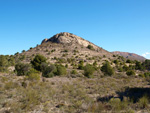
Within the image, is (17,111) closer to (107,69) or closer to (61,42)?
(107,69)

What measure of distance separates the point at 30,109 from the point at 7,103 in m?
1.57

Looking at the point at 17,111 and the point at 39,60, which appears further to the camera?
the point at 39,60

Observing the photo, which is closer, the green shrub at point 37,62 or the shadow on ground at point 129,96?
the shadow on ground at point 129,96

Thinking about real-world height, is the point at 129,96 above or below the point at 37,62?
below

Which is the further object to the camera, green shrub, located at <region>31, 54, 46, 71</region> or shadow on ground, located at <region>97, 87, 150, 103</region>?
green shrub, located at <region>31, 54, 46, 71</region>

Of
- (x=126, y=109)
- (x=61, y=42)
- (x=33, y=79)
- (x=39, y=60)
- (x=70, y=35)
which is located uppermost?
(x=70, y=35)

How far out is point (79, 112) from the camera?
5.31 metres

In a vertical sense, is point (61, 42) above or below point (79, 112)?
above

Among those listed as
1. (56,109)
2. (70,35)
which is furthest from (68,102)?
(70,35)

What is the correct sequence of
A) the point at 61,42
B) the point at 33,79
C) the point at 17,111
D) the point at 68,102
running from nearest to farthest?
1. the point at 17,111
2. the point at 68,102
3. the point at 33,79
4. the point at 61,42

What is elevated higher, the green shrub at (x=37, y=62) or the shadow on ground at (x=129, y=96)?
the green shrub at (x=37, y=62)

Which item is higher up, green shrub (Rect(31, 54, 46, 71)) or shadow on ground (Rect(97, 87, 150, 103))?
green shrub (Rect(31, 54, 46, 71))

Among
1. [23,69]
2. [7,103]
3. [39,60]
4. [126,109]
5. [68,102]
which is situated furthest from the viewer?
[39,60]

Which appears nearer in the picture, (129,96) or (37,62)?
(129,96)
